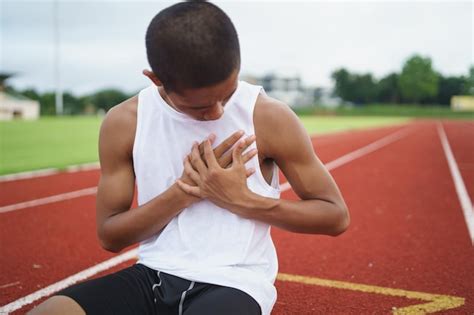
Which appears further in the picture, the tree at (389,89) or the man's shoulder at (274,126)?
the tree at (389,89)

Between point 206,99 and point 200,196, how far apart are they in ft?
1.20

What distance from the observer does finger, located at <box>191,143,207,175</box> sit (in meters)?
1.75

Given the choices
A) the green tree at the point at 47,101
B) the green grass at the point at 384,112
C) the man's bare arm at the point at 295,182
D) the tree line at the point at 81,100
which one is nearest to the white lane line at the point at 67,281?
the man's bare arm at the point at 295,182

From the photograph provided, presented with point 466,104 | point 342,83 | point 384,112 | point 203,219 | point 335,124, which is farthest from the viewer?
point 342,83

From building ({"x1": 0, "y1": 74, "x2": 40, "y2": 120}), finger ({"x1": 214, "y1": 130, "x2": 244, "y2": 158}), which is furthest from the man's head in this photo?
building ({"x1": 0, "y1": 74, "x2": 40, "y2": 120})

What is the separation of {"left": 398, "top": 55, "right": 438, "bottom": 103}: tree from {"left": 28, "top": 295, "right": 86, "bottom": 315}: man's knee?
99.0m

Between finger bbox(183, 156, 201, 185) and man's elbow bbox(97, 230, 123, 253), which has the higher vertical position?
finger bbox(183, 156, 201, 185)

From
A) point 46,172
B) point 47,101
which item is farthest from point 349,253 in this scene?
point 47,101

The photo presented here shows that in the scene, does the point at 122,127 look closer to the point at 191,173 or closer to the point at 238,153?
the point at 191,173

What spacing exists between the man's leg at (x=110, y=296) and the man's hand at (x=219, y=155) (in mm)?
430

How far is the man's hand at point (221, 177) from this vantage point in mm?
1727

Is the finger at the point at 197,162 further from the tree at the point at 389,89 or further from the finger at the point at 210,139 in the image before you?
the tree at the point at 389,89

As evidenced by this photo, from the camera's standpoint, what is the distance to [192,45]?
1.52 metres

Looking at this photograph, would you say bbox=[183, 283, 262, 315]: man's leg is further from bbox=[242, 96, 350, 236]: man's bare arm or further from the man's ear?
the man's ear
